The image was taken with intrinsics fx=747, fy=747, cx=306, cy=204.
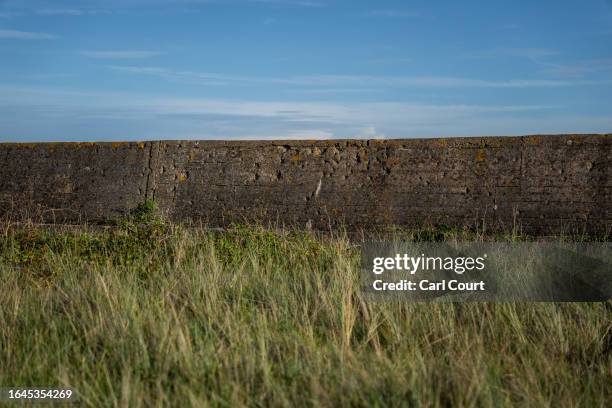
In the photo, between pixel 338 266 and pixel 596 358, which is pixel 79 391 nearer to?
pixel 338 266

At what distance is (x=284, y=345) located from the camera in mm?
3957

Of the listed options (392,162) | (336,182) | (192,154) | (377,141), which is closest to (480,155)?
(392,162)

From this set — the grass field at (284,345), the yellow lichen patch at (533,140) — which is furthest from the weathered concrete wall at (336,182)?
the grass field at (284,345)

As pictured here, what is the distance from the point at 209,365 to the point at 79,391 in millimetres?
638

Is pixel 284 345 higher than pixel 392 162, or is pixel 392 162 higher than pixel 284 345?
pixel 392 162

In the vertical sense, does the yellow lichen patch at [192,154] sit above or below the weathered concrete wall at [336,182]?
above

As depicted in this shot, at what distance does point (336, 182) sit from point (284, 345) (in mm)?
5628

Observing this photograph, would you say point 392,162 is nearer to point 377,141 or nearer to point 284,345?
point 377,141

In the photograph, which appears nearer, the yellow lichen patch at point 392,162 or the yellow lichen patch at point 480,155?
the yellow lichen patch at point 480,155

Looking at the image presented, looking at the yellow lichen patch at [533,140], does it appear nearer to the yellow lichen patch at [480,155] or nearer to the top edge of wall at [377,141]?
the top edge of wall at [377,141]

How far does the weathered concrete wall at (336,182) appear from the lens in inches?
346

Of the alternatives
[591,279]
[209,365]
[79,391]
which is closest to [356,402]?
[209,365]

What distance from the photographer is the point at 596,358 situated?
13.6 ft

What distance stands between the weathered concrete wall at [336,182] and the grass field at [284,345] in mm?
3558
